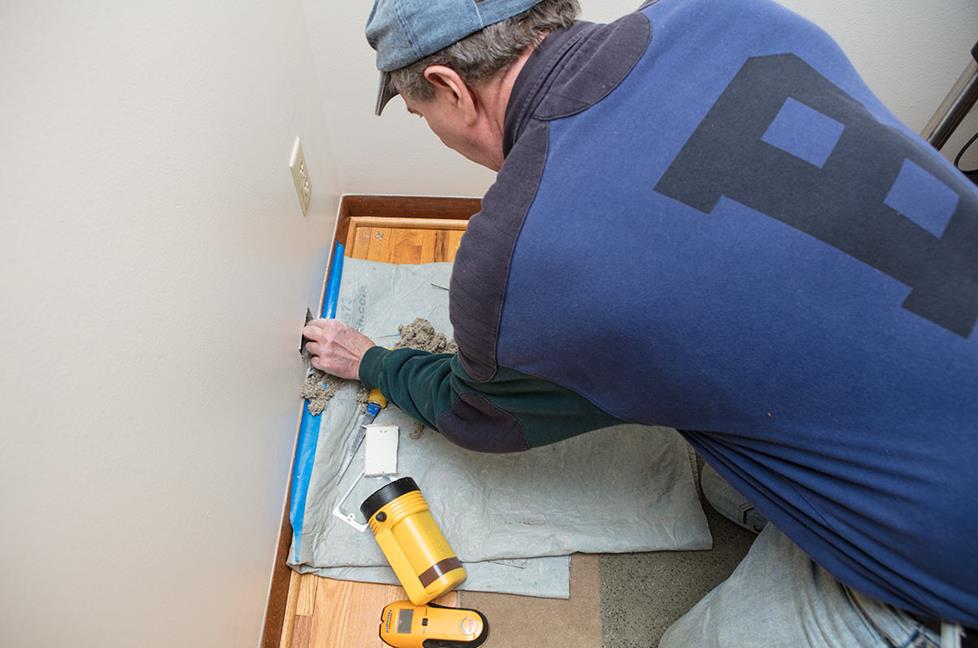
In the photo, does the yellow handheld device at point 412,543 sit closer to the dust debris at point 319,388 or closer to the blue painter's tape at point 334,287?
the dust debris at point 319,388

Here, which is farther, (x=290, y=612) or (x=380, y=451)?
(x=380, y=451)

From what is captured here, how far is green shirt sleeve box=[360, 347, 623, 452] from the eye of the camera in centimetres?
100

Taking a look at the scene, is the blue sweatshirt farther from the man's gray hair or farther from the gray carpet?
the gray carpet

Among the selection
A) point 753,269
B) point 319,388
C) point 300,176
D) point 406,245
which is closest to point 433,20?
point 753,269

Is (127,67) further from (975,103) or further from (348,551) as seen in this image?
(975,103)

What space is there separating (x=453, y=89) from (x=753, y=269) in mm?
471

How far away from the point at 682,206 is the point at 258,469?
90 centimetres

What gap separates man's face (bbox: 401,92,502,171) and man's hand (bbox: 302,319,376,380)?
57cm

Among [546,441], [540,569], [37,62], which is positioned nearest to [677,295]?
[546,441]

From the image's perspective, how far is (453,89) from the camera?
0.95 m

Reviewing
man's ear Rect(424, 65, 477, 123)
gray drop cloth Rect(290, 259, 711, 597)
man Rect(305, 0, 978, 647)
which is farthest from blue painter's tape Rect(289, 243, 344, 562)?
man's ear Rect(424, 65, 477, 123)

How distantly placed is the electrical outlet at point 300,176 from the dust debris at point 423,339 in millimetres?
353

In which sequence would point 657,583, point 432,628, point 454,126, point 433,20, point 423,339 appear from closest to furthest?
1. point 433,20
2. point 454,126
3. point 432,628
4. point 657,583
5. point 423,339

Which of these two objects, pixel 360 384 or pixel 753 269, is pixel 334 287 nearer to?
pixel 360 384
